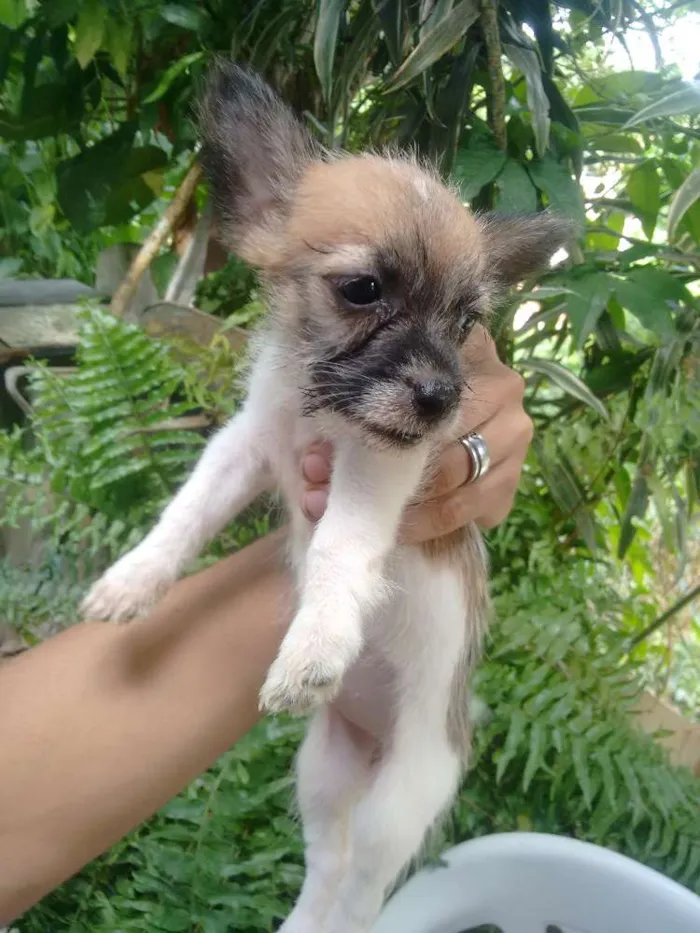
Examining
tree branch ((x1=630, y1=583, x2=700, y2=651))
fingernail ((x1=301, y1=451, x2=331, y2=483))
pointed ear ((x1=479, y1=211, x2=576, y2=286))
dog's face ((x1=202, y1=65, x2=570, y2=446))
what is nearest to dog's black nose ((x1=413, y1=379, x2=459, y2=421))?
dog's face ((x1=202, y1=65, x2=570, y2=446))

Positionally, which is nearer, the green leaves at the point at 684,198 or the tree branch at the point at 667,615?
the green leaves at the point at 684,198

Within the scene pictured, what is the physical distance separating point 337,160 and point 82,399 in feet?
2.57

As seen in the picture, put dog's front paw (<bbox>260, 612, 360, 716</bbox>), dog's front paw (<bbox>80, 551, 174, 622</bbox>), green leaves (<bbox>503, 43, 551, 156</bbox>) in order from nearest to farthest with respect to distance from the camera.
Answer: dog's front paw (<bbox>260, 612, 360, 716</bbox>), dog's front paw (<bbox>80, 551, 174, 622</bbox>), green leaves (<bbox>503, 43, 551, 156</bbox>)

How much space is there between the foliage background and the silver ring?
32cm

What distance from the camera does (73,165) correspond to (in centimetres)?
199

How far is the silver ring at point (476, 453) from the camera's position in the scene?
1.37 metres

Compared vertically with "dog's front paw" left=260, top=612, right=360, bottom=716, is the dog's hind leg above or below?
below

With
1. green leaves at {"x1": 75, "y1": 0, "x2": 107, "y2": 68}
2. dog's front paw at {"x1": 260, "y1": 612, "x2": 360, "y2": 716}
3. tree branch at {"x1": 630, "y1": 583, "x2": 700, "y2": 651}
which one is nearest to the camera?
dog's front paw at {"x1": 260, "y1": 612, "x2": 360, "y2": 716}

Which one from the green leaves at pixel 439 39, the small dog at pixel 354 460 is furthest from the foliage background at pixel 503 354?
the small dog at pixel 354 460

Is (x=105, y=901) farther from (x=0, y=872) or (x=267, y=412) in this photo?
(x=267, y=412)

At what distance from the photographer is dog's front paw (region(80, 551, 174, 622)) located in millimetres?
1185

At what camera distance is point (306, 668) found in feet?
3.29

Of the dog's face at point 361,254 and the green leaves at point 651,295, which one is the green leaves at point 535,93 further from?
the green leaves at point 651,295

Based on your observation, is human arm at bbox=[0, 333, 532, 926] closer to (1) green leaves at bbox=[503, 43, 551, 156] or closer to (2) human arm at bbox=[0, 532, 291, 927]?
(2) human arm at bbox=[0, 532, 291, 927]
